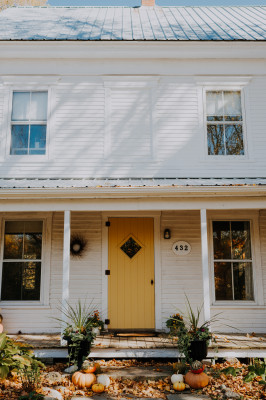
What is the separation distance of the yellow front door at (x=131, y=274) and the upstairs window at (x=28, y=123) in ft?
8.06

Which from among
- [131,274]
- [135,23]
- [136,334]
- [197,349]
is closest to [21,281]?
[131,274]

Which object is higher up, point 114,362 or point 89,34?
point 89,34

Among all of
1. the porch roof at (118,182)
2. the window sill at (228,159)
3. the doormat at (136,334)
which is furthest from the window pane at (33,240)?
the window sill at (228,159)

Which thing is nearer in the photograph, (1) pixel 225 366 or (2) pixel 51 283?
(1) pixel 225 366

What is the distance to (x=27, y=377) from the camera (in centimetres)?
484

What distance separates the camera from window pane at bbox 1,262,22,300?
7.18 m

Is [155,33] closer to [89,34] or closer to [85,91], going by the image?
[89,34]

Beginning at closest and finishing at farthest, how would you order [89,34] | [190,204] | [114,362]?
[114,362], [190,204], [89,34]

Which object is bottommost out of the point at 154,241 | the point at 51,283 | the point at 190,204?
the point at 51,283

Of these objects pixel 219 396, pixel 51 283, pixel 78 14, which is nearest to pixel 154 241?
pixel 51 283

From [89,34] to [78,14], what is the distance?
2378mm

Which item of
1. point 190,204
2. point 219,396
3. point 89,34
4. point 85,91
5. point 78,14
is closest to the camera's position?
point 219,396

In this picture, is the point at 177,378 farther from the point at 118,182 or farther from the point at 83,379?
the point at 118,182

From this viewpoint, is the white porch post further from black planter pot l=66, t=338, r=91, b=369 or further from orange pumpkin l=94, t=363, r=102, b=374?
orange pumpkin l=94, t=363, r=102, b=374
